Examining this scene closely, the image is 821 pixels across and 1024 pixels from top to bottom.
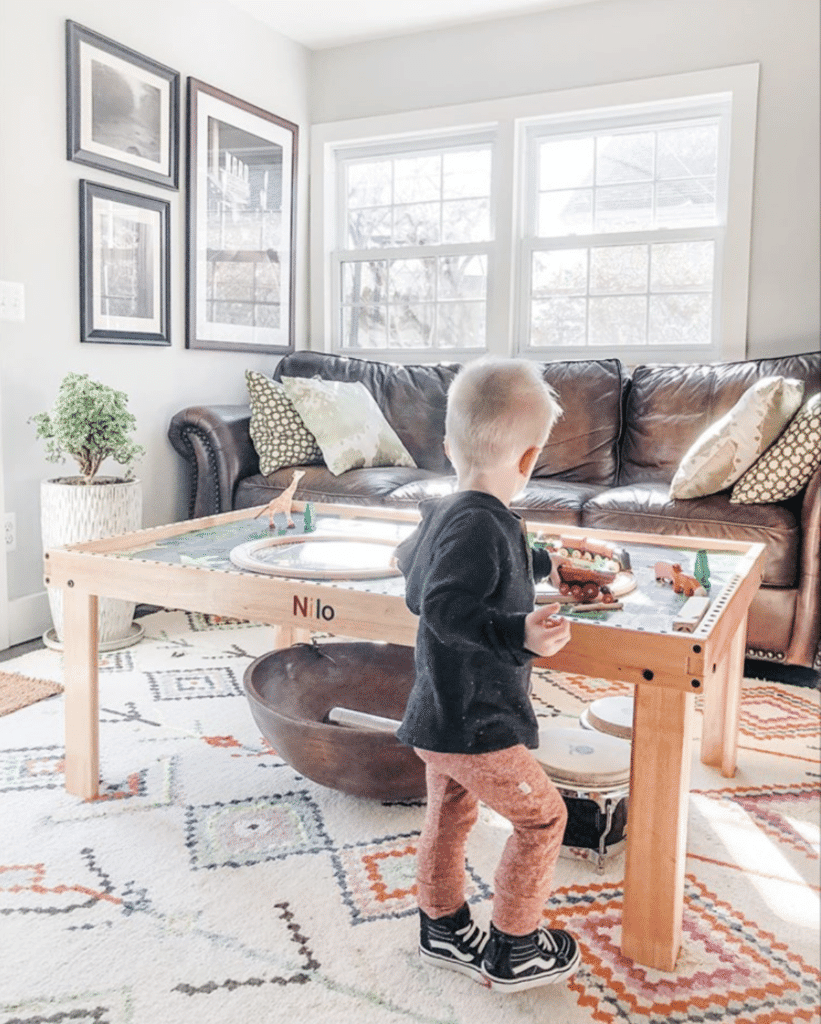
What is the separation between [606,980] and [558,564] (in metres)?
0.59

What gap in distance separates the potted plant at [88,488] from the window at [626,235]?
2.02m

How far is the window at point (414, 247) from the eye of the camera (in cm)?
419

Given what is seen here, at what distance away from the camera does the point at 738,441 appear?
2.82 metres

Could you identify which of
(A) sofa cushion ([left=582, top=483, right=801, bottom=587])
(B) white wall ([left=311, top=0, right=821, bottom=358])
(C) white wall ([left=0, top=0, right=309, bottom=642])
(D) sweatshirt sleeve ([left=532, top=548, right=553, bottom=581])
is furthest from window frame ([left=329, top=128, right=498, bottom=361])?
(D) sweatshirt sleeve ([left=532, top=548, right=553, bottom=581])

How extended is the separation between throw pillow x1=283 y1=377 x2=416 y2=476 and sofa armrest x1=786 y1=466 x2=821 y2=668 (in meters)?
1.58

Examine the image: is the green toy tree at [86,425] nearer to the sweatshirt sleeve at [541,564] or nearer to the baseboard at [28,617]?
the baseboard at [28,617]

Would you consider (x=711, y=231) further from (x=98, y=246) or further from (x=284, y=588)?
(x=284, y=588)

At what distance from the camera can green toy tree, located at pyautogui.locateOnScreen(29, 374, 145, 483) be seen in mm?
2766

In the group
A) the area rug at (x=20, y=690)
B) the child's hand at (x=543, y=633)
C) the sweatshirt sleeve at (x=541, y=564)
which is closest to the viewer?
the child's hand at (x=543, y=633)

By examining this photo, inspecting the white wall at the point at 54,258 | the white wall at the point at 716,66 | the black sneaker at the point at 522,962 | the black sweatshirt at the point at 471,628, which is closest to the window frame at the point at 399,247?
the white wall at the point at 716,66

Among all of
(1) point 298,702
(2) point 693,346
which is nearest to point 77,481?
(1) point 298,702

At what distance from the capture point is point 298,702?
1.94 m

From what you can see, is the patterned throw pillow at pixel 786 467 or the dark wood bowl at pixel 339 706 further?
the patterned throw pillow at pixel 786 467

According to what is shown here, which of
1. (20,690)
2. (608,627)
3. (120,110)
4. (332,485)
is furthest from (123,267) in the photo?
(608,627)
